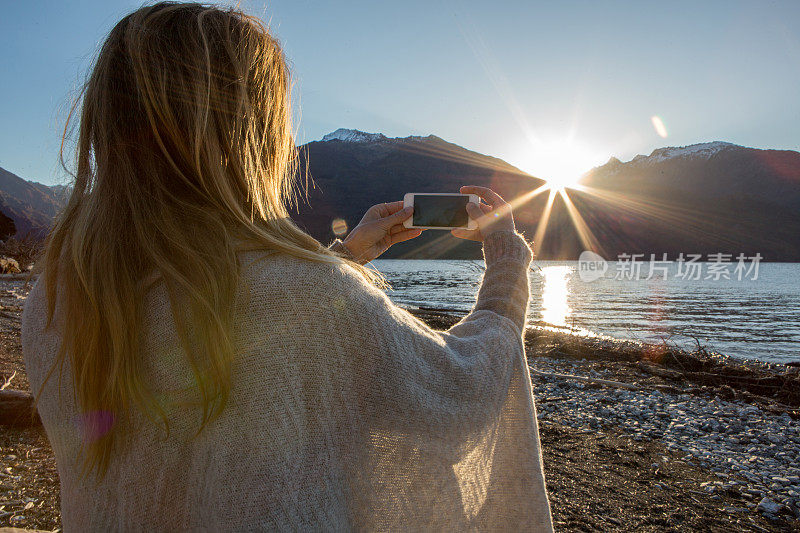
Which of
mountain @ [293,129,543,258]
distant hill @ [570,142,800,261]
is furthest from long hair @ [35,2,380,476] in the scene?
distant hill @ [570,142,800,261]

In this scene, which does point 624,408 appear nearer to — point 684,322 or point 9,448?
point 9,448

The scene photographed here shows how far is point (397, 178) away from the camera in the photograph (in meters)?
158

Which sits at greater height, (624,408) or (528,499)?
(528,499)

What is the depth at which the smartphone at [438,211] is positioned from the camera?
197 centimetres

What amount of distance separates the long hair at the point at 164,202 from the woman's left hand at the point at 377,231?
76cm

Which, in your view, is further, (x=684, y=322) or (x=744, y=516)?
(x=684, y=322)

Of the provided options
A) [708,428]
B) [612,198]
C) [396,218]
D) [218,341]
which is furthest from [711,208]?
[218,341]

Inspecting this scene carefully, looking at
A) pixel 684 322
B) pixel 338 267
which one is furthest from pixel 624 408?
pixel 684 322

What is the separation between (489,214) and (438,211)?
359mm

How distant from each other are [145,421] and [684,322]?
22108 millimetres

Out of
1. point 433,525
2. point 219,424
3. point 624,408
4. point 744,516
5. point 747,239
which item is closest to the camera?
point 219,424

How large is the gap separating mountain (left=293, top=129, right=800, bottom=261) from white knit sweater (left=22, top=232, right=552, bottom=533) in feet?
253

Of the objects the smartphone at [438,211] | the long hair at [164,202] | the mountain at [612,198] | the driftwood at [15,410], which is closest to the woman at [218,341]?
the long hair at [164,202]

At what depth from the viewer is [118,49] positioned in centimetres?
110
